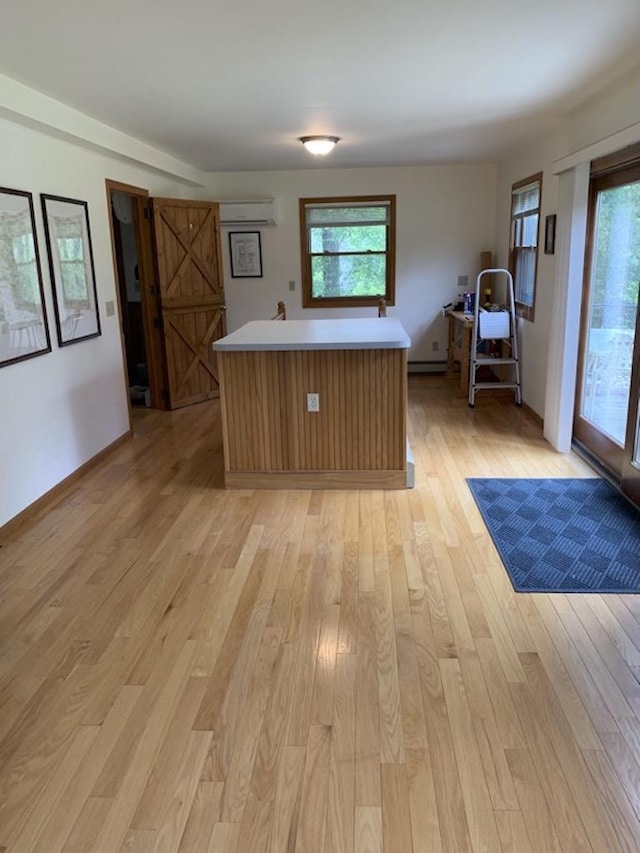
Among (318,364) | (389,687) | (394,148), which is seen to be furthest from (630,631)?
(394,148)

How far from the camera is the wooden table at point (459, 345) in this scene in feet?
20.5

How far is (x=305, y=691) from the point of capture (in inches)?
84.2

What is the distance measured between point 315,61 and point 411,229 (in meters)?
4.24

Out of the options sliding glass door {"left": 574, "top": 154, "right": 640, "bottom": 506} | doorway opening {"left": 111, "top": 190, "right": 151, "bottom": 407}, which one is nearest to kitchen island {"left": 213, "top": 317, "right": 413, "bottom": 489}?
sliding glass door {"left": 574, "top": 154, "right": 640, "bottom": 506}

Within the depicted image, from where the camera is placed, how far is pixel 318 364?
12.5 ft

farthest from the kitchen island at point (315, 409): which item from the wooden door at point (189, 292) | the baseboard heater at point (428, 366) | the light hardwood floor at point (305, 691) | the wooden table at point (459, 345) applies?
the baseboard heater at point (428, 366)

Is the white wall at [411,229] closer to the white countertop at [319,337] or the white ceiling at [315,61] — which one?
the white ceiling at [315,61]

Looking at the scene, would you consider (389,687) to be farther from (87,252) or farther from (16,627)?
(87,252)

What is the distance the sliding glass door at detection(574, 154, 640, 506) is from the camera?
364 centimetres

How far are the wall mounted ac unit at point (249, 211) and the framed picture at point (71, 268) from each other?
9.06ft

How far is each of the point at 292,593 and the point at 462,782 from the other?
1174 millimetres

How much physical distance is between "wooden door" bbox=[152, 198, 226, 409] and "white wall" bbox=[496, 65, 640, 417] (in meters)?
3.05

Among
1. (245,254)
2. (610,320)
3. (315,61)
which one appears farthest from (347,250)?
(315,61)

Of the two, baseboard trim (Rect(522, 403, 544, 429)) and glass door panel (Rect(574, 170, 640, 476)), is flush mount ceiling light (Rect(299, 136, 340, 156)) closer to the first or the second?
glass door panel (Rect(574, 170, 640, 476))
